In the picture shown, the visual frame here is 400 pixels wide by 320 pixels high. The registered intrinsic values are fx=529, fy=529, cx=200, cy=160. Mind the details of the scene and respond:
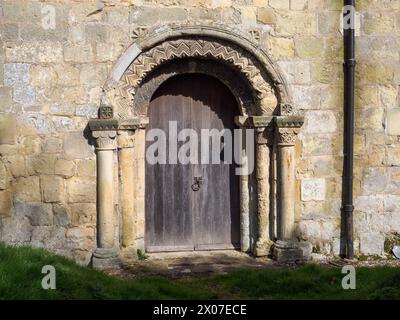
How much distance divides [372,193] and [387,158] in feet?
1.62

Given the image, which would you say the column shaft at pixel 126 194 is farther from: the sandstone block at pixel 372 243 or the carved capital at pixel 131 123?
the sandstone block at pixel 372 243

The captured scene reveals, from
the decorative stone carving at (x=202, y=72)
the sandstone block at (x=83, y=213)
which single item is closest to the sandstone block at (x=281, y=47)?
the decorative stone carving at (x=202, y=72)

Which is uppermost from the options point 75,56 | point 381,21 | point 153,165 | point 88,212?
point 381,21

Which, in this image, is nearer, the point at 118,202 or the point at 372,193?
the point at 118,202

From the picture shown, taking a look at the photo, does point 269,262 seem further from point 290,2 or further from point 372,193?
point 290,2

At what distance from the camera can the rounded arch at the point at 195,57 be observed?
6.24m

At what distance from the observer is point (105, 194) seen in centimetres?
620

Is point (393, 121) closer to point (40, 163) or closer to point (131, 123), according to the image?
point (131, 123)

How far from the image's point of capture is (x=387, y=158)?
6863 mm

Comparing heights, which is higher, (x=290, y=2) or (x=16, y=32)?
(x=290, y=2)

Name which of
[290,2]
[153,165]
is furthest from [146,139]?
[290,2]

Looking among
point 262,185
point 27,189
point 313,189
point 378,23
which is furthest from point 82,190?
point 378,23

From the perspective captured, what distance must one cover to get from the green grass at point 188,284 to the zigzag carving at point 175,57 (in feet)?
6.66

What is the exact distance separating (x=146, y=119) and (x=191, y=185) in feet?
3.46
